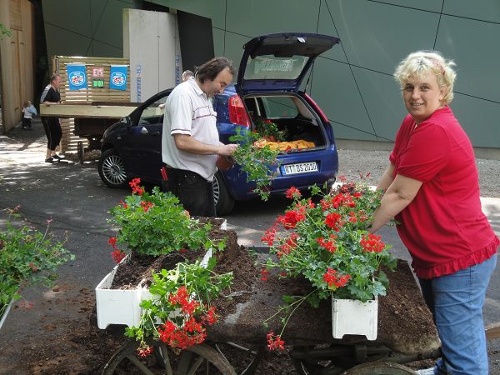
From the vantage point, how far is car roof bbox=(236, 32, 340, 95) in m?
7.20

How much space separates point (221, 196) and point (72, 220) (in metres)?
2.00

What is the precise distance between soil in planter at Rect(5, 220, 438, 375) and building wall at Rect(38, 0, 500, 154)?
34.3 feet

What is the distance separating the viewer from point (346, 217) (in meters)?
3.11

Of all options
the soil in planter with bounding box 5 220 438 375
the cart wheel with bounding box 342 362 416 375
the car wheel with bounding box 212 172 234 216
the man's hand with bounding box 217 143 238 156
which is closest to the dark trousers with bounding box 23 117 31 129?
the car wheel with bounding box 212 172 234 216

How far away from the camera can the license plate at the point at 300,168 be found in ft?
25.9

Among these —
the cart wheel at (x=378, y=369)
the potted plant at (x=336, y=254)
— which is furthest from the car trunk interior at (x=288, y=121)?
the cart wheel at (x=378, y=369)

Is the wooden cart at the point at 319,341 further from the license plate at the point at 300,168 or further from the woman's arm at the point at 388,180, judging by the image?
the license plate at the point at 300,168

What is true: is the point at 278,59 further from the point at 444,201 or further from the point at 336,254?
the point at 336,254

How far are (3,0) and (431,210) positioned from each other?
51.8 ft

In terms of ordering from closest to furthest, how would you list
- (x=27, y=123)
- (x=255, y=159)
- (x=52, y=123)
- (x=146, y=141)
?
(x=255, y=159)
(x=146, y=141)
(x=52, y=123)
(x=27, y=123)

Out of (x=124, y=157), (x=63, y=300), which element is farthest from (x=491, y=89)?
(x=63, y=300)

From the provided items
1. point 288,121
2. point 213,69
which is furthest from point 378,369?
point 288,121

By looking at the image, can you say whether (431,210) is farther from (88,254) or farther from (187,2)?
(187,2)

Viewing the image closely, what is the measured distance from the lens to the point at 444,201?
2.97m
